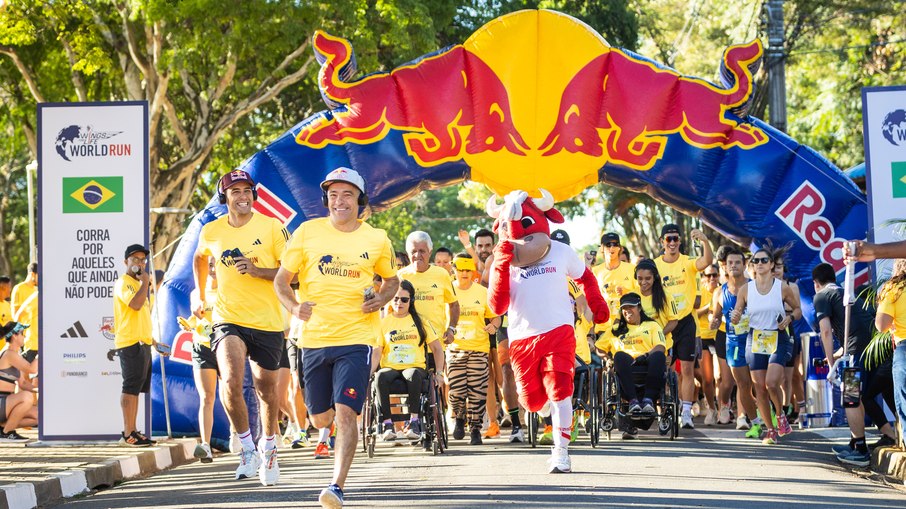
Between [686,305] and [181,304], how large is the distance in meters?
5.65

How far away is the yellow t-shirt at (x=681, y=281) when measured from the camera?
52.2 ft

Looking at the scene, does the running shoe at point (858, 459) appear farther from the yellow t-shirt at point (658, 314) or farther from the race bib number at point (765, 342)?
the yellow t-shirt at point (658, 314)

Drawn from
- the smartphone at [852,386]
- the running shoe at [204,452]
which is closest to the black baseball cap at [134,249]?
the running shoe at [204,452]

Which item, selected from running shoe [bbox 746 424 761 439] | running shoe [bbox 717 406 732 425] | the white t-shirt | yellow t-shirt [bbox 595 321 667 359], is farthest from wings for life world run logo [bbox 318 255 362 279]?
running shoe [bbox 717 406 732 425]

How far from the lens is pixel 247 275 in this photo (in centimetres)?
1033

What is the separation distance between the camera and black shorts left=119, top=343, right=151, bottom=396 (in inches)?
548

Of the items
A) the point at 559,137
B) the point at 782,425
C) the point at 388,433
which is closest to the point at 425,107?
the point at 559,137

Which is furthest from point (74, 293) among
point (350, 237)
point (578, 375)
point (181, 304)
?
point (350, 237)

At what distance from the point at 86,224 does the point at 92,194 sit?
319mm

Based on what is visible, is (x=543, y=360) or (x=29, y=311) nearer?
(x=543, y=360)

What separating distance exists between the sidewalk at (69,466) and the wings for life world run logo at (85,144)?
299 centimetres

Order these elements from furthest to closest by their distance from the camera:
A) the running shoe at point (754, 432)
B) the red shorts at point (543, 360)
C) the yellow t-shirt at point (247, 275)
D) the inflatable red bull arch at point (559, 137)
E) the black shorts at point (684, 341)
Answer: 1. the inflatable red bull arch at point (559, 137)
2. the black shorts at point (684, 341)
3. the running shoe at point (754, 432)
4. the red shorts at point (543, 360)
5. the yellow t-shirt at point (247, 275)

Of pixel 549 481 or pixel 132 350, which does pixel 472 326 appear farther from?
pixel 549 481

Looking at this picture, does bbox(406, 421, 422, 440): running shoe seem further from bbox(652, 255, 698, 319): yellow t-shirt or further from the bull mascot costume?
bbox(652, 255, 698, 319): yellow t-shirt
